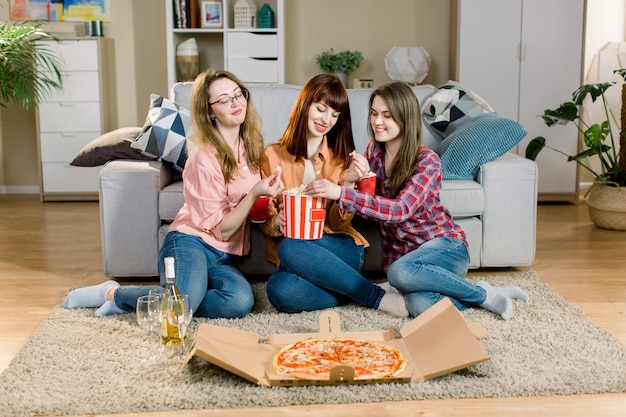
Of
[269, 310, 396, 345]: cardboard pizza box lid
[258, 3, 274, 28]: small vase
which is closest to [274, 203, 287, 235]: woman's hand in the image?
[269, 310, 396, 345]: cardboard pizza box lid

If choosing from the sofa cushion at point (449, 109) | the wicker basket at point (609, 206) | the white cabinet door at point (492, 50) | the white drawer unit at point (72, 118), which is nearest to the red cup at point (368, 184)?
the sofa cushion at point (449, 109)

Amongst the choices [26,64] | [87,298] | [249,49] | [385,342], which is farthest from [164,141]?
[26,64]

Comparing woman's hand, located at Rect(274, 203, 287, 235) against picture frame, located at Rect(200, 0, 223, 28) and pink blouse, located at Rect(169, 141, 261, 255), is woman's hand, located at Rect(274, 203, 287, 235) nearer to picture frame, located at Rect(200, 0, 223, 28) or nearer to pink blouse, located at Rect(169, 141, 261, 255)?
pink blouse, located at Rect(169, 141, 261, 255)

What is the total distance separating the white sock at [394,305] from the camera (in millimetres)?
2902

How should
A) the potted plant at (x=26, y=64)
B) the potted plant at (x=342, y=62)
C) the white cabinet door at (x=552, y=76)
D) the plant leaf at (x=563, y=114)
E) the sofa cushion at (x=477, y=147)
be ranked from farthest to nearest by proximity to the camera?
the potted plant at (x=342, y=62)
the white cabinet door at (x=552, y=76)
the potted plant at (x=26, y=64)
the plant leaf at (x=563, y=114)
the sofa cushion at (x=477, y=147)

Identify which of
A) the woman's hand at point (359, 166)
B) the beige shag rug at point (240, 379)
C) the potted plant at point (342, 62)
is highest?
the potted plant at point (342, 62)

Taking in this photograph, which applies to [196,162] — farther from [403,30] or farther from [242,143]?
[403,30]

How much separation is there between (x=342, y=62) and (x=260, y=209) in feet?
9.68

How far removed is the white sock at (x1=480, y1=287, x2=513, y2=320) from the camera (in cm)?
287

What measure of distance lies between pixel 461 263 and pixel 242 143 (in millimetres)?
904

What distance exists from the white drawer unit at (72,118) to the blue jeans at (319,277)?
313cm

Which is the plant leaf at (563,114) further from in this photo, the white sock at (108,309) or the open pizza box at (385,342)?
the white sock at (108,309)

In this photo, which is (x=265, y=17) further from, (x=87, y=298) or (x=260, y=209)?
(x=87, y=298)

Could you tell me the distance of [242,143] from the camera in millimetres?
2949
